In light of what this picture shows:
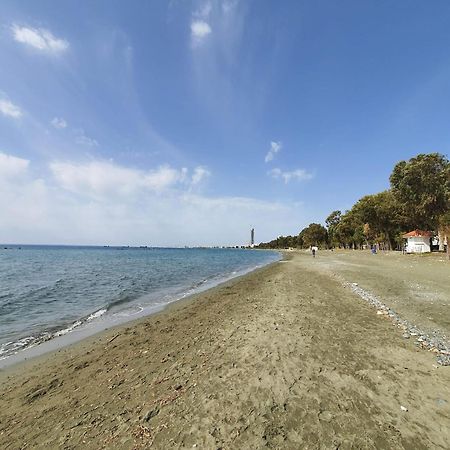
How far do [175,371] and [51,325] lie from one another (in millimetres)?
10211

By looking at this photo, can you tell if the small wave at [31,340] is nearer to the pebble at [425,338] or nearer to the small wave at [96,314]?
the small wave at [96,314]

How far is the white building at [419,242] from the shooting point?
63.2 m

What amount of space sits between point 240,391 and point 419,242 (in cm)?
7334

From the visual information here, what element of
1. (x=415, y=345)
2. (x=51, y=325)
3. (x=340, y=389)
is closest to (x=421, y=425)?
(x=340, y=389)

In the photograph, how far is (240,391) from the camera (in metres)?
5.92

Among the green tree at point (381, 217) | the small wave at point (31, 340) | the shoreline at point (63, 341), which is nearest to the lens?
the shoreline at point (63, 341)

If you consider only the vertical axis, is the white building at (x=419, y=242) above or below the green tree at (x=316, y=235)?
below

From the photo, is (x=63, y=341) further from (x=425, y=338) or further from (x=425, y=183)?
(x=425, y=183)

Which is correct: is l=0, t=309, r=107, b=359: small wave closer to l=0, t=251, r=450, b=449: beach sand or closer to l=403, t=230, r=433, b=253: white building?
l=0, t=251, r=450, b=449: beach sand

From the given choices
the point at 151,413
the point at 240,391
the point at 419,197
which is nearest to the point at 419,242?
the point at 419,197

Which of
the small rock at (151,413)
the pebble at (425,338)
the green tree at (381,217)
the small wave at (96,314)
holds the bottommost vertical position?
the small wave at (96,314)

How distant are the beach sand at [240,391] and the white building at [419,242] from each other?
63.7 meters

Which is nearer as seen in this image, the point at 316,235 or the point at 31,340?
the point at 31,340

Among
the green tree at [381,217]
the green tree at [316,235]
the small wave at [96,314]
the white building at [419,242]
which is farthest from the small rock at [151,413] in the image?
the green tree at [316,235]
